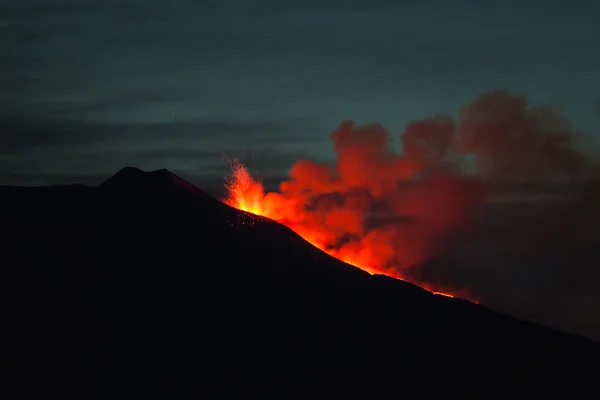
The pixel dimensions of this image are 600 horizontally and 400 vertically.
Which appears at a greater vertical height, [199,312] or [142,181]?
[142,181]

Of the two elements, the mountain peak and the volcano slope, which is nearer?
the volcano slope

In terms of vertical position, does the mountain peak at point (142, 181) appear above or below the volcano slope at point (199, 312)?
above

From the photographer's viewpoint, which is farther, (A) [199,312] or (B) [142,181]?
(B) [142,181]

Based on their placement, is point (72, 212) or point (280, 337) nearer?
point (280, 337)

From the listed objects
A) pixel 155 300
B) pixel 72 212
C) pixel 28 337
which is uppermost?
pixel 72 212

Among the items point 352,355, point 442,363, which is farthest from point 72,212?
point 442,363

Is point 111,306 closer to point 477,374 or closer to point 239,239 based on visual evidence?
point 239,239

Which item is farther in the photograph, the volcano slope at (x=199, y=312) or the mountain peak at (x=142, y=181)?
the mountain peak at (x=142, y=181)

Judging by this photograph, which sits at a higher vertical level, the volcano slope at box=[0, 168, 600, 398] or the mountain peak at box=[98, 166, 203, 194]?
the mountain peak at box=[98, 166, 203, 194]
